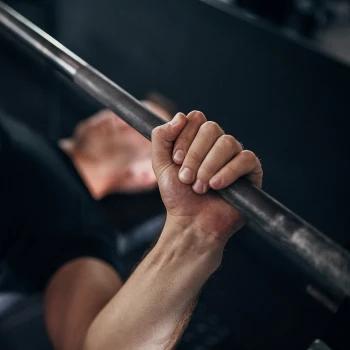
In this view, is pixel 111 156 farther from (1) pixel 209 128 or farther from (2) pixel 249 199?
(2) pixel 249 199

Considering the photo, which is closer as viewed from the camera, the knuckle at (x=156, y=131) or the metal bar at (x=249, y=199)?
the metal bar at (x=249, y=199)

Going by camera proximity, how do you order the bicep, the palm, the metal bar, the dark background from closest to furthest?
the metal bar, the palm, the bicep, the dark background

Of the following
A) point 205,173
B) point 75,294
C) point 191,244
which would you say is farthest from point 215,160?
point 75,294

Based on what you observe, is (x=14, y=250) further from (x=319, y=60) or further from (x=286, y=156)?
(x=319, y=60)

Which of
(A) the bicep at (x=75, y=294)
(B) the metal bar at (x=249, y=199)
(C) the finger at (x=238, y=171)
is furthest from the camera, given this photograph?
(A) the bicep at (x=75, y=294)

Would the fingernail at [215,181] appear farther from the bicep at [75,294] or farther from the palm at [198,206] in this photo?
the bicep at [75,294]

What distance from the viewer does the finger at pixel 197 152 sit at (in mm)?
546

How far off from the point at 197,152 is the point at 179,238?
0.16 meters

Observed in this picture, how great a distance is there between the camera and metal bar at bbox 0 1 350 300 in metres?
0.38

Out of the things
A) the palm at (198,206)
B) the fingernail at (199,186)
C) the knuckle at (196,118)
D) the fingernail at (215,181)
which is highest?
the knuckle at (196,118)

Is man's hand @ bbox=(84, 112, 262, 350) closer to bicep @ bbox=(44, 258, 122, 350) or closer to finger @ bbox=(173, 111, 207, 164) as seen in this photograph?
finger @ bbox=(173, 111, 207, 164)

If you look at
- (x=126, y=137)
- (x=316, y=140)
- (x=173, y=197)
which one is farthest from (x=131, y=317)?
(x=126, y=137)

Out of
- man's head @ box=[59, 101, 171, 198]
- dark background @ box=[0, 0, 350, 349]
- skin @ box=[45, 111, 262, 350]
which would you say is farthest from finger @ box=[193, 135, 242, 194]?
man's head @ box=[59, 101, 171, 198]

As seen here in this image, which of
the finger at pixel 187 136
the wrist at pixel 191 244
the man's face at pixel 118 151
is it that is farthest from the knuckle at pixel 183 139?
the man's face at pixel 118 151
